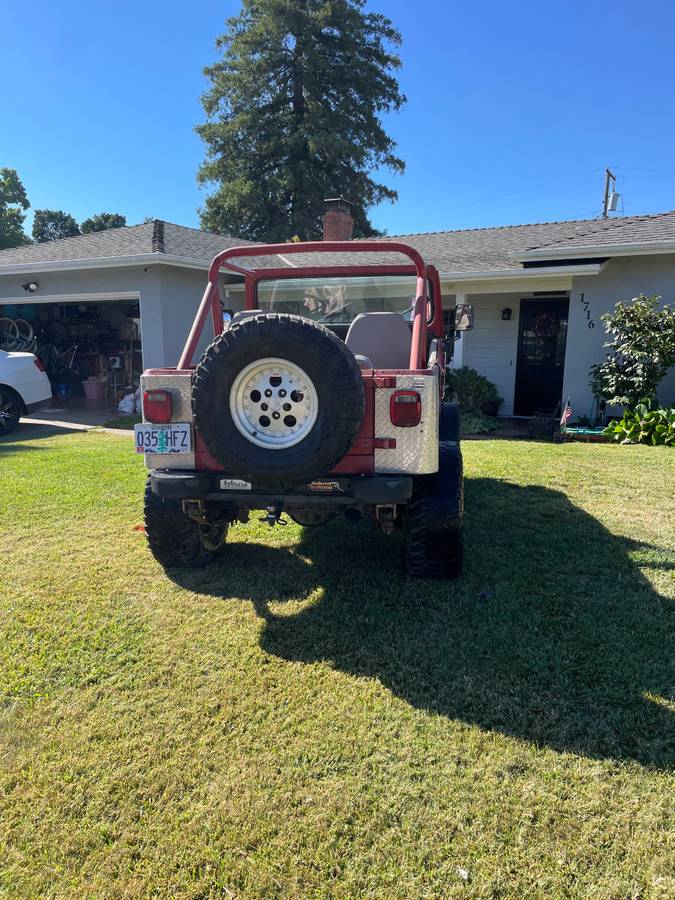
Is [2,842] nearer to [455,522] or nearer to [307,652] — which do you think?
[307,652]

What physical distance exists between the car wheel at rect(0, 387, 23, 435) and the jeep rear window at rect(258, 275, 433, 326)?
7.43 meters

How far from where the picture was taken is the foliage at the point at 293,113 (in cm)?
2495

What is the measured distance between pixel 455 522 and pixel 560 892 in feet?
6.23

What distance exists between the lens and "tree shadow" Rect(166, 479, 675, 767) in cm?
237

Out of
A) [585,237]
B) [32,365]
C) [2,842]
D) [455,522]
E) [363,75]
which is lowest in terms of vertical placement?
[2,842]

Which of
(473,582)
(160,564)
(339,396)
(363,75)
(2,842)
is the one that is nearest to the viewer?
(2,842)

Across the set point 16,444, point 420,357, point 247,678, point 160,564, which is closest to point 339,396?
point 420,357

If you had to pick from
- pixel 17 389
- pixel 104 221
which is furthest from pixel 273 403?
pixel 104 221

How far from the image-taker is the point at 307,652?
9.42ft

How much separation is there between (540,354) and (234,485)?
1010 cm

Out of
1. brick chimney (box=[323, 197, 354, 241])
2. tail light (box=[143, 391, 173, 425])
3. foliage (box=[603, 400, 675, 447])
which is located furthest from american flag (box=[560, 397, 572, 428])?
tail light (box=[143, 391, 173, 425])

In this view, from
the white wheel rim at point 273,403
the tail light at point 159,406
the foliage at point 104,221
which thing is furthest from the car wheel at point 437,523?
the foliage at point 104,221

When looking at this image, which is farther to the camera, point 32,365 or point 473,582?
point 32,365

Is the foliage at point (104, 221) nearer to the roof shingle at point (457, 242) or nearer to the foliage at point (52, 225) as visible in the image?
the foliage at point (52, 225)
